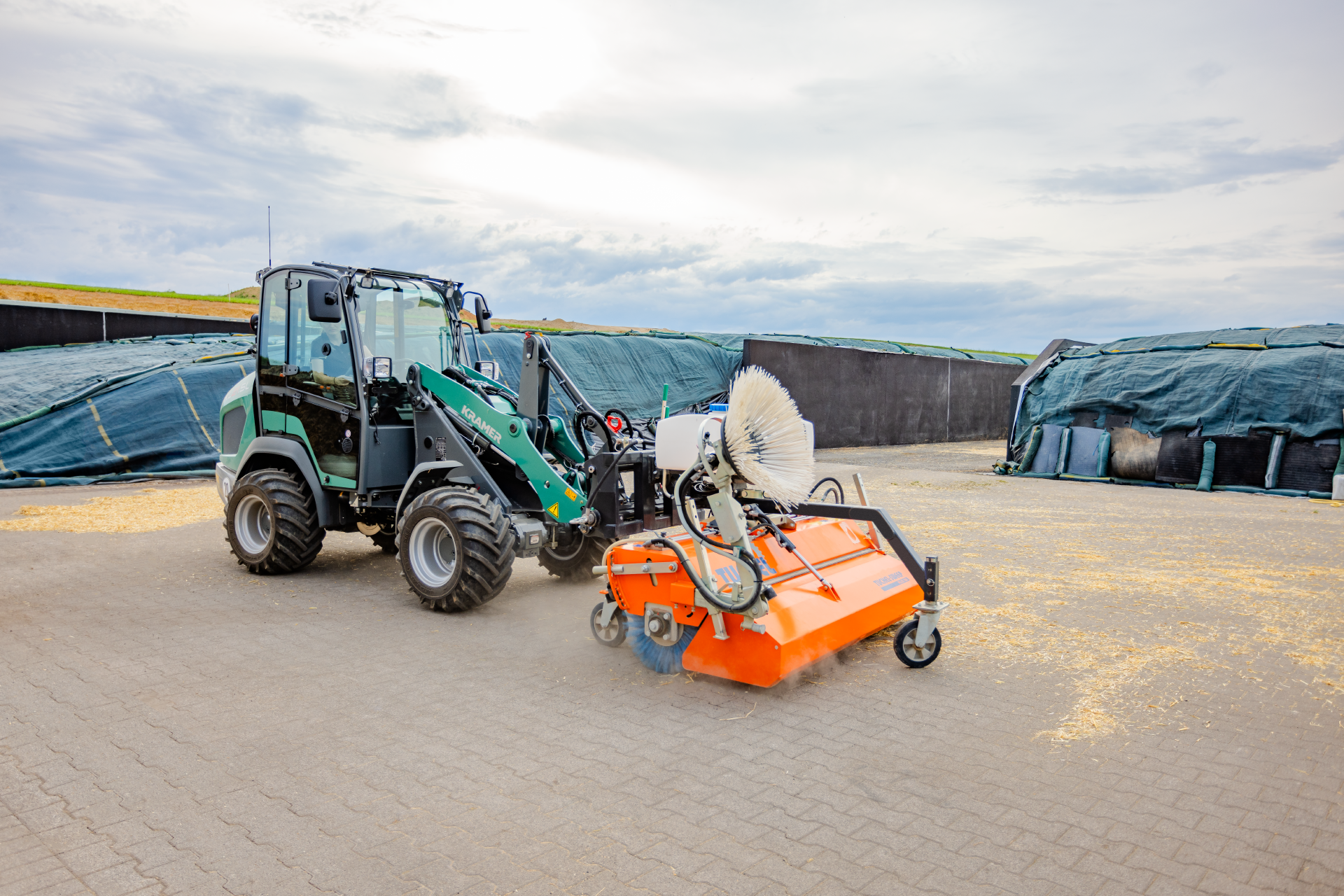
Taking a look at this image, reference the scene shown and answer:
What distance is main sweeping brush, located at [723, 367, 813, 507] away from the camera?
4.43m

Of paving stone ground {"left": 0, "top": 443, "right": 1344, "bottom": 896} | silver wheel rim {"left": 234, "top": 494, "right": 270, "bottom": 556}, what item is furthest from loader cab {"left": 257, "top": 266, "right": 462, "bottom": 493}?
paving stone ground {"left": 0, "top": 443, "right": 1344, "bottom": 896}

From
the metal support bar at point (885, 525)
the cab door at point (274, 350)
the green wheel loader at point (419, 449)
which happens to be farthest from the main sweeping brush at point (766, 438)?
the cab door at point (274, 350)

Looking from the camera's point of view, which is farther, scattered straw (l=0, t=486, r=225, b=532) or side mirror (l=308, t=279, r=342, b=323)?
scattered straw (l=0, t=486, r=225, b=532)

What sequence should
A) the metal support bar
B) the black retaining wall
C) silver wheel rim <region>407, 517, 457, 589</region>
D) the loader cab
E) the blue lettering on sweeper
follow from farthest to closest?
1. the black retaining wall
2. the loader cab
3. silver wheel rim <region>407, 517, 457, 589</region>
4. the blue lettering on sweeper
5. the metal support bar

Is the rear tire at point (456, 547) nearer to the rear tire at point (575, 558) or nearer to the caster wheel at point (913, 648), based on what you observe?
the rear tire at point (575, 558)

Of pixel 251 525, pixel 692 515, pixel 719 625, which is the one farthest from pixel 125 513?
pixel 719 625

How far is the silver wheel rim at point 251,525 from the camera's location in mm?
7777

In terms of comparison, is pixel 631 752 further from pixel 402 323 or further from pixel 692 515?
pixel 402 323

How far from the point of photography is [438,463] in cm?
664

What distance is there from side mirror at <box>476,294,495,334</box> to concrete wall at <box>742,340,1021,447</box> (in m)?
14.8

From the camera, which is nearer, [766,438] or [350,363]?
[766,438]

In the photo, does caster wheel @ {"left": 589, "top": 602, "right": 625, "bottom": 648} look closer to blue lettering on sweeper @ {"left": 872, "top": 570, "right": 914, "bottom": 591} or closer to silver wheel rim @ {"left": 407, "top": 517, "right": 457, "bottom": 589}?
silver wheel rim @ {"left": 407, "top": 517, "right": 457, "bottom": 589}

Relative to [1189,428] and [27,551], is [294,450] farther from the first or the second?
[1189,428]

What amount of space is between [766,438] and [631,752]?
1.67 metres
